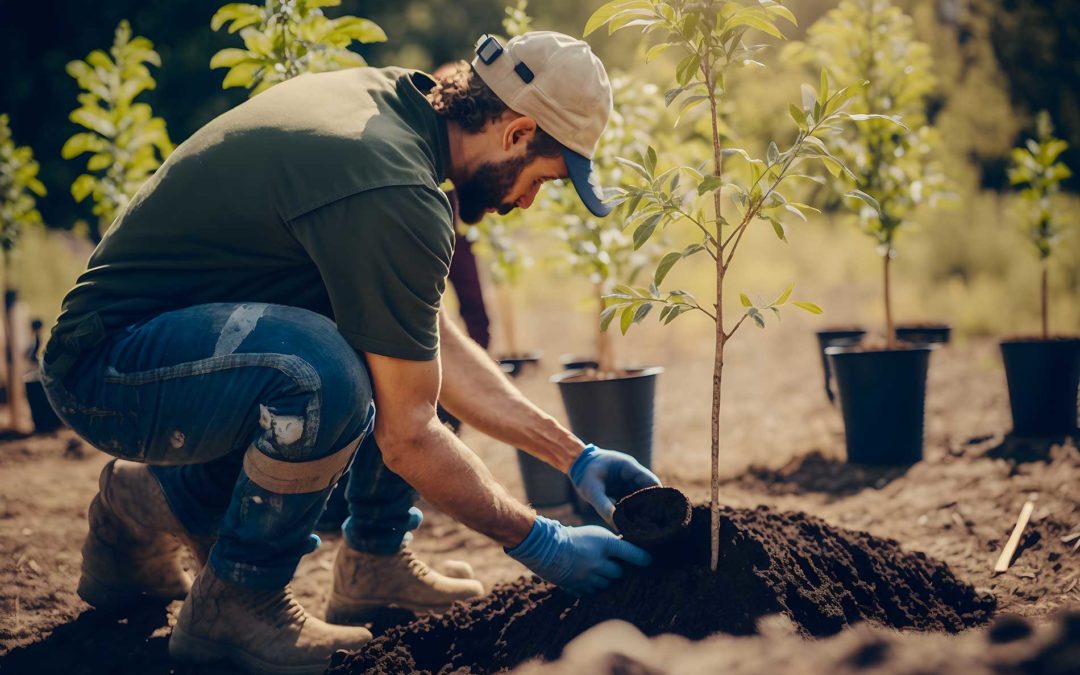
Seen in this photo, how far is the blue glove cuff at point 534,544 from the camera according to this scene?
6.82 ft

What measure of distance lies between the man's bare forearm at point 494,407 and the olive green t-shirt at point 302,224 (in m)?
0.44

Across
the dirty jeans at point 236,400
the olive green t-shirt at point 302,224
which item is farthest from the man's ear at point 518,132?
the dirty jeans at point 236,400

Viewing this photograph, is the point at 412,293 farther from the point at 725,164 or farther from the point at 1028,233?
the point at 1028,233

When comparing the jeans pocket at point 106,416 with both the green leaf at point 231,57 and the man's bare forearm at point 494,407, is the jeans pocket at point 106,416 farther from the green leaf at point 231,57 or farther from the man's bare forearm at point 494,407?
the green leaf at point 231,57

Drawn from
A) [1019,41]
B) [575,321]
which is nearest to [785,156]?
[575,321]

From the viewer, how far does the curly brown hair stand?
7.29 ft

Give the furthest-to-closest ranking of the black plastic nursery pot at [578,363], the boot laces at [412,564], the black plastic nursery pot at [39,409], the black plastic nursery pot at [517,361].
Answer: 1. the black plastic nursery pot at [517,361]
2. the black plastic nursery pot at [39,409]
3. the black plastic nursery pot at [578,363]
4. the boot laces at [412,564]

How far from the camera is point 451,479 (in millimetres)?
2035

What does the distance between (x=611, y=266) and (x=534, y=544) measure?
6.99 feet

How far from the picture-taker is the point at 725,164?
13.8 ft

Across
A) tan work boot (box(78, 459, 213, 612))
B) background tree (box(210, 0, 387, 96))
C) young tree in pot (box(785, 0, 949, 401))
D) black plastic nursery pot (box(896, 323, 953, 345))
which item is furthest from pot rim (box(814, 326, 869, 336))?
tan work boot (box(78, 459, 213, 612))

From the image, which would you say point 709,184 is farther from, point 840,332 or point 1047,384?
point 840,332

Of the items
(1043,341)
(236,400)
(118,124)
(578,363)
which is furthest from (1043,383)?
(118,124)

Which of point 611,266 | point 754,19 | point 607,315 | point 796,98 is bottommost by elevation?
point 607,315
